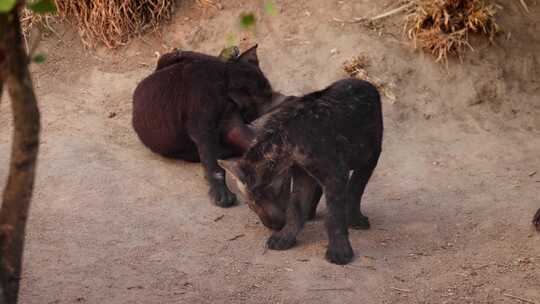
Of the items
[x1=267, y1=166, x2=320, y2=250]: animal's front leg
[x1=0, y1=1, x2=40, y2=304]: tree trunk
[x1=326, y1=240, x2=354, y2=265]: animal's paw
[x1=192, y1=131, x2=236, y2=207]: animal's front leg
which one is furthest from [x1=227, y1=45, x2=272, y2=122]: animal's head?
[x1=0, y1=1, x2=40, y2=304]: tree trunk

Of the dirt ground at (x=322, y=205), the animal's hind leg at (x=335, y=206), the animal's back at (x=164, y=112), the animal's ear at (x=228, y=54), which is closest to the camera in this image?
the dirt ground at (x=322, y=205)

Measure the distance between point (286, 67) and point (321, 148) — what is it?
293 cm

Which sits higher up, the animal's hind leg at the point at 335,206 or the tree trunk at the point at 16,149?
the tree trunk at the point at 16,149

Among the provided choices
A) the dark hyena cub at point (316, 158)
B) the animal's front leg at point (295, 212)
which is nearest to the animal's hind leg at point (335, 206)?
the dark hyena cub at point (316, 158)

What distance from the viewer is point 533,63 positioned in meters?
7.84

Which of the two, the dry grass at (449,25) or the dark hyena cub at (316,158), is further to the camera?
the dry grass at (449,25)

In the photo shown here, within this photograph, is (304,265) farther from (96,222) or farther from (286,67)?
(286,67)

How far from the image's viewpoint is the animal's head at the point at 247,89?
6.29 metres

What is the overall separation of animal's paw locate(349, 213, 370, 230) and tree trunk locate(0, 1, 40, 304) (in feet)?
9.32

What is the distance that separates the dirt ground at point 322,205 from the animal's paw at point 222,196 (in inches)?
3.5

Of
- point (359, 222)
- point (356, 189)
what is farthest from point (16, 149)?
point (359, 222)

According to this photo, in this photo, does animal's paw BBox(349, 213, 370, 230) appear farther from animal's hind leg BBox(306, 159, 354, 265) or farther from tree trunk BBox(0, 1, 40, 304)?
tree trunk BBox(0, 1, 40, 304)

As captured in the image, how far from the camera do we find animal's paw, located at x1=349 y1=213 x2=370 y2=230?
5.54 m

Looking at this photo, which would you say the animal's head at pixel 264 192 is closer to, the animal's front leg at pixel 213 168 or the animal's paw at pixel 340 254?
the animal's paw at pixel 340 254
